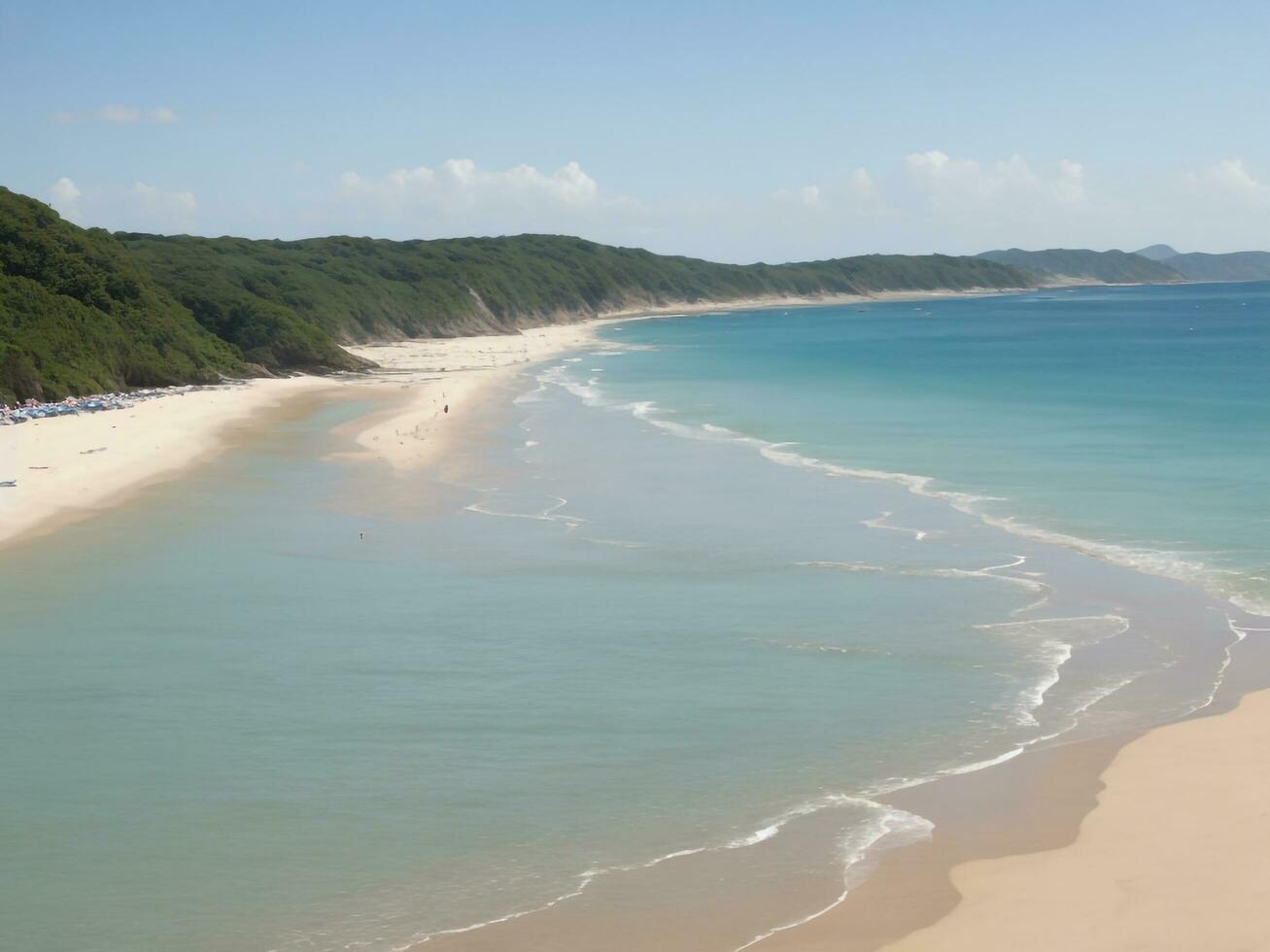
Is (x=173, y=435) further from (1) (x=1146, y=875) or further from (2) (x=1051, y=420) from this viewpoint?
(1) (x=1146, y=875)

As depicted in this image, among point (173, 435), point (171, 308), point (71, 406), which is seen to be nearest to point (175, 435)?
point (173, 435)

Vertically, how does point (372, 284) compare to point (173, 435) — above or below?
above

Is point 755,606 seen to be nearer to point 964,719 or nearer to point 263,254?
point 964,719

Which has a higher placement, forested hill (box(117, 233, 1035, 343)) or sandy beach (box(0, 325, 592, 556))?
forested hill (box(117, 233, 1035, 343))

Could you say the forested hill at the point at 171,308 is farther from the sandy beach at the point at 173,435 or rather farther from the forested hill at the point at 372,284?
the sandy beach at the point at 173,435

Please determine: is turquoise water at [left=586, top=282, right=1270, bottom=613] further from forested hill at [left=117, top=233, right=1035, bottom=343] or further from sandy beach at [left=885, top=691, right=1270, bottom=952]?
forested hill at [left=117, top=233, right=1035, bottom=343]

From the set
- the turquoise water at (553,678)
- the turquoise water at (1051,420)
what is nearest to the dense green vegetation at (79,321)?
the turquoise water at (553,678)

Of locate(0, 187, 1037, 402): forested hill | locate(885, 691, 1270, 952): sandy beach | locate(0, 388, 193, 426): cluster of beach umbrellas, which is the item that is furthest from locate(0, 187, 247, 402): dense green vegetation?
locate(885, 691, 1270, 952): sandy beach
